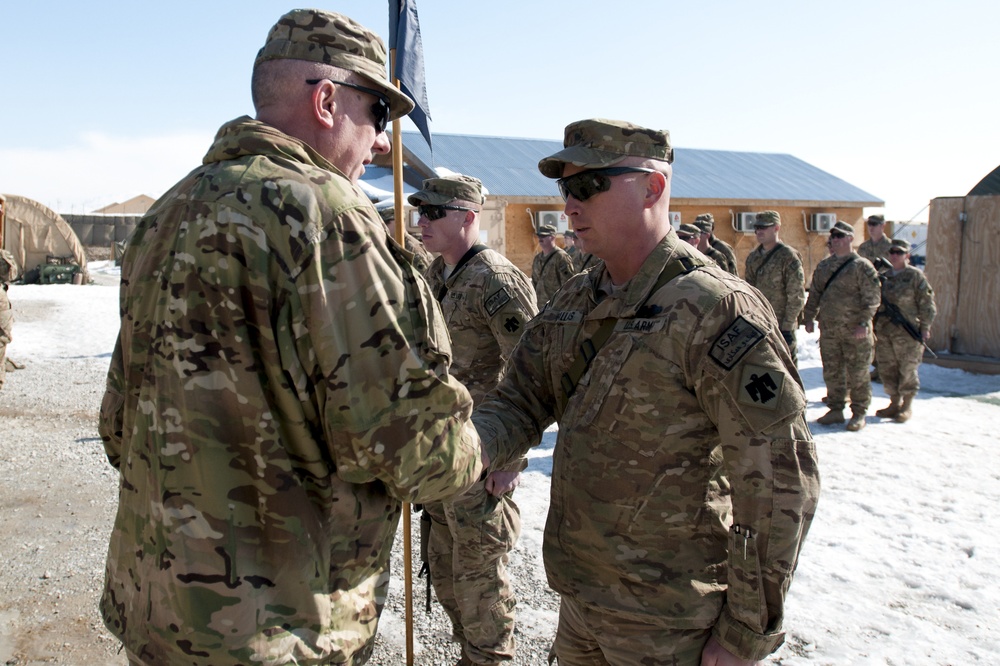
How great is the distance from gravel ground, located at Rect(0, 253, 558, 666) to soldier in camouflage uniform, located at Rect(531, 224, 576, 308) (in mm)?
7356

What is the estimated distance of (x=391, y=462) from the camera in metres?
1.54

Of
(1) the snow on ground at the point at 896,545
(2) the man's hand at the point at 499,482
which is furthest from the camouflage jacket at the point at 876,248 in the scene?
(2) the man's hand at the point at 499,482

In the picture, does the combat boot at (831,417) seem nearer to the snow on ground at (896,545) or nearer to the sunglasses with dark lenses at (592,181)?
the snow on ground at (896,545)

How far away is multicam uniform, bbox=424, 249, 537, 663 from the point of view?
3.47 metres

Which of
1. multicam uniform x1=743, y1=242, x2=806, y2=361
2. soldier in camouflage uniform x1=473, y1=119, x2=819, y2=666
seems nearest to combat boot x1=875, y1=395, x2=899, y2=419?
multicam uniform x1=743, y1=242, x2=806, y2=361

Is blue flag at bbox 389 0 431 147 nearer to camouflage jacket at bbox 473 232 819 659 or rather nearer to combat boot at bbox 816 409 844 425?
camouflage jacket at bbox 473 232 819 659

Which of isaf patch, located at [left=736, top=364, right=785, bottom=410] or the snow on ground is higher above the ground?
isaf patch, located at [left=736, top=364, right=785, bottom=410]

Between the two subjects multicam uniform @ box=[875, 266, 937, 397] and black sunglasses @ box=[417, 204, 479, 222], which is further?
multicam uniform @ box=[875, 266, 937, 397]

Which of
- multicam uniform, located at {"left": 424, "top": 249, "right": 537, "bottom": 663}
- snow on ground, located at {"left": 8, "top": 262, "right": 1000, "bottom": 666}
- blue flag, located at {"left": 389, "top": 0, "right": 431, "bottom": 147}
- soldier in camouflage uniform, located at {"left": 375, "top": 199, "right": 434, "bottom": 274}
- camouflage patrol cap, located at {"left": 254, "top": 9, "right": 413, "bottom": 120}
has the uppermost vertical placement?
blue flag, located at {"left": 389, "top": 0, "right": 431, "bottom": 147}

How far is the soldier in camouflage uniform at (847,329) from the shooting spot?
827 cm

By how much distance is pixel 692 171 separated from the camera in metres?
25.3

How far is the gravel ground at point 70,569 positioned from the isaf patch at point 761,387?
2.28 m

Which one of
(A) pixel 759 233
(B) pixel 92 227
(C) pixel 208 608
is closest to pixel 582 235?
(C) pixel 208 608

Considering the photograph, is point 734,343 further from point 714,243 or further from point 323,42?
point 714,243
